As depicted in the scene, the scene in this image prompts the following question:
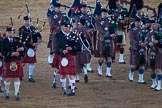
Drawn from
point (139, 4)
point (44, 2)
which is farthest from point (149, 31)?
point (44, 2)

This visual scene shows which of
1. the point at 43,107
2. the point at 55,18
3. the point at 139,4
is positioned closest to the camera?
the point at 43,107

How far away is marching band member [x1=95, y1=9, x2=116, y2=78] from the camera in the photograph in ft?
57.0

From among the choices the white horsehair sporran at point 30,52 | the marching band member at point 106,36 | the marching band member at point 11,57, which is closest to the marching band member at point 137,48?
the marching band member at point 106,36

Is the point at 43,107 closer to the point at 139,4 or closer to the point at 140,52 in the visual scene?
the point at 140,52

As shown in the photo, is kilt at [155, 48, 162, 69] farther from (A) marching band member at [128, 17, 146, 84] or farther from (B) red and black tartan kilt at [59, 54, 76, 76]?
(B) red and black tartan kilt at [59, 54, 76, 76]

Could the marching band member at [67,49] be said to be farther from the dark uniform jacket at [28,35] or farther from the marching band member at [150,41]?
the marching band member at [150,41]

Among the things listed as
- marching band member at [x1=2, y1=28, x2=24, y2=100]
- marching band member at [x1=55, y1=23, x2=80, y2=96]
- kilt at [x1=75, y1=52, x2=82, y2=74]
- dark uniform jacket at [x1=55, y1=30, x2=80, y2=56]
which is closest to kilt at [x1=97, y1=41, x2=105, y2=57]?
kilt at [x1=75, y1=52, x2=82, y2=74]

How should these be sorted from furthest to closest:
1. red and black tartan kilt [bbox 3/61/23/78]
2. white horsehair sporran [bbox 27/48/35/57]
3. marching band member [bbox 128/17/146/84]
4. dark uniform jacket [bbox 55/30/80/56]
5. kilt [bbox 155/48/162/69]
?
white horsehair sporran [bbox 27/48/35/57]
marching band member [bbox 128/17/146/84]
kilt [bbox 155/48/162/69]
dark uniform jacket [bbox 55/30/80/56]
red and black tartan kilt [bbox 3/61/23/78]

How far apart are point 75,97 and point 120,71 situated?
134 inches

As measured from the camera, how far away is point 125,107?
14.7m

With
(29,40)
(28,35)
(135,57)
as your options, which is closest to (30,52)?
(29,40)

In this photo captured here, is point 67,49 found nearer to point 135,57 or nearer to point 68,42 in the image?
point 68,42

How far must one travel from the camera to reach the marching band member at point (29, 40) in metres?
16.6

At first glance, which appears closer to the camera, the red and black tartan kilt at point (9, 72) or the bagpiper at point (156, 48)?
the red and black tartan kilt at point (9, 72)
